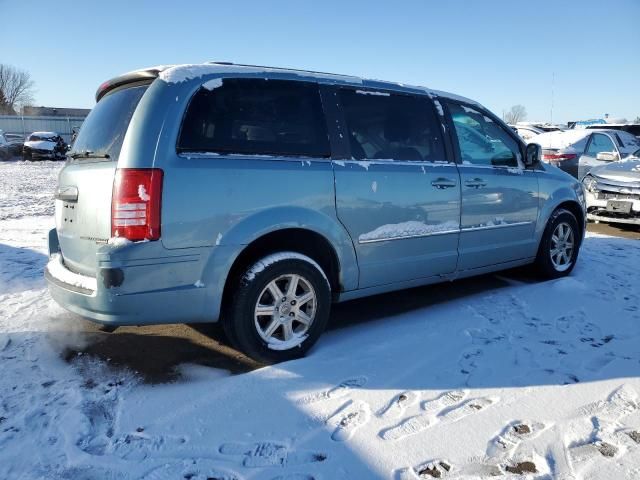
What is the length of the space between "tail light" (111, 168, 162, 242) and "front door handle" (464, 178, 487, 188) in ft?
8.28

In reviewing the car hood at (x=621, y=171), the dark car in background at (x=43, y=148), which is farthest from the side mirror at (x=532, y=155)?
the dark car in background at (x=43, y=148)

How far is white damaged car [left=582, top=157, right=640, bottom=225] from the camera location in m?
7.71

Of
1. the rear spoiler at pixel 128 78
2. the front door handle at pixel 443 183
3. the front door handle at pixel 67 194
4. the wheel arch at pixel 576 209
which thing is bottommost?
the wheel arch at pixel 576 209

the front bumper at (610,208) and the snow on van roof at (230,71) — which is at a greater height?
the snow on van roof at (230,71)

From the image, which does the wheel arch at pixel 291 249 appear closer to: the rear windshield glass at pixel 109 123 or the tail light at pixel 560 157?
the rear windshield glass at pixel 109 123

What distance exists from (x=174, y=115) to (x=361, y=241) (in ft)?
4.85

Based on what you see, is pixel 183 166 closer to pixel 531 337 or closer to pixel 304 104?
pixel 304 104

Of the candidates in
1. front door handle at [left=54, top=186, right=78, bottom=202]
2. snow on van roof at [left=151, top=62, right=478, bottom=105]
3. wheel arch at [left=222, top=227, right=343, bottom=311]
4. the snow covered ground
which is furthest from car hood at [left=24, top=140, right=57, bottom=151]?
wheel arch at [left=222, top=227, right=343, bottom=311]

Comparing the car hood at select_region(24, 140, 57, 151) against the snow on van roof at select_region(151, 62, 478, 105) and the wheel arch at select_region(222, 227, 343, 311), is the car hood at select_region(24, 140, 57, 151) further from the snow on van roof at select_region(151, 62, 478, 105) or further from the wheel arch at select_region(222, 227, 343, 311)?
the wheel arch at select_region(222, 227, 343, 311)

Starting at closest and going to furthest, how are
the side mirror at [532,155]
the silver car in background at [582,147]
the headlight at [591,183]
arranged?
the side mirror at [532,155]
the headlight at [591,183]
the silver car in background at [582,147]

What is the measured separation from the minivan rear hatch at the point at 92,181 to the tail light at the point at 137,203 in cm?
9

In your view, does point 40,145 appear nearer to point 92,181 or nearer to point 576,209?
point 92,181

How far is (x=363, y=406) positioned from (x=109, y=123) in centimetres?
229

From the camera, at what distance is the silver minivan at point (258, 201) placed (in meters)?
2.81
